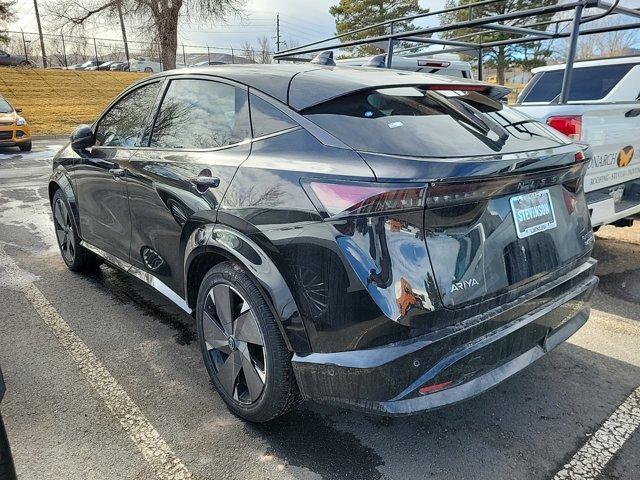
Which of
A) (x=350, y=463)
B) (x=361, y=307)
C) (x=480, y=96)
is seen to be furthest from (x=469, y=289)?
(x=480, y=96)

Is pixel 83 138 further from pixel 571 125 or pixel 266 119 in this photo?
pixel 571 125

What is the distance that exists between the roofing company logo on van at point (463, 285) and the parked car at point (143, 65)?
144 feet

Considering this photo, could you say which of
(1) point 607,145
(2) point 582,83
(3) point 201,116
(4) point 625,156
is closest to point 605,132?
(1) point 607,145

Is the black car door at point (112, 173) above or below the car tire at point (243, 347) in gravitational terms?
above

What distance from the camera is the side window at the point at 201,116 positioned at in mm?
2566

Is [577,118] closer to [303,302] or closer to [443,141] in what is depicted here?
[443,141]

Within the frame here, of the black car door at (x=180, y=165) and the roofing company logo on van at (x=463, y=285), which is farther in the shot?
the black car door at (x=180, y=165)

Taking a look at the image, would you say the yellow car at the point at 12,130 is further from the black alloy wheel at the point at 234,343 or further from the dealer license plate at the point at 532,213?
the dealer license plate at the point at 532,213

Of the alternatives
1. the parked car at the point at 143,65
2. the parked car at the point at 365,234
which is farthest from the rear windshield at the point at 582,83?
the parked car at the point at 143,65

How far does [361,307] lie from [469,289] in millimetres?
444

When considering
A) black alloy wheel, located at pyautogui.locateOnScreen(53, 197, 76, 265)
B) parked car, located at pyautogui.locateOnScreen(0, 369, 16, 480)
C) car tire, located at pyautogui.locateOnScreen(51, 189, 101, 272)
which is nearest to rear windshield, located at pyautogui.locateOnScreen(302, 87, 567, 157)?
parked car, located at pyautogui.locateOnScreen(0, 369, 16, 480)

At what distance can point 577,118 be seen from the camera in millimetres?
3715

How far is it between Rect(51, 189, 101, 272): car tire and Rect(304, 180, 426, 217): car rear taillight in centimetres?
311

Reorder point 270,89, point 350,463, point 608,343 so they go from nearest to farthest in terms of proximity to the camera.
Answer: point 350,463, point 270,89, point 608,343
